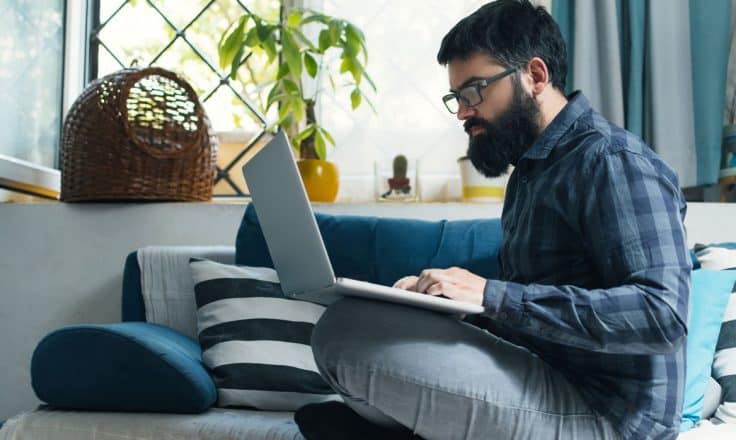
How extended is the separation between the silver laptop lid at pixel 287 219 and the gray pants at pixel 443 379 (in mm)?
83

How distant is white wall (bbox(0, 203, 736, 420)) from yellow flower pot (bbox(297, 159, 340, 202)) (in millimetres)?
96

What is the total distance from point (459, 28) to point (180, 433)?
875mm

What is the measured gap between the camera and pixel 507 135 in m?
1.35

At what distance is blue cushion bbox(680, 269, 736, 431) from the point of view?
5.09 feet

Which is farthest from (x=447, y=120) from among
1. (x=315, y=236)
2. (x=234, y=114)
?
(x=315, y=236)

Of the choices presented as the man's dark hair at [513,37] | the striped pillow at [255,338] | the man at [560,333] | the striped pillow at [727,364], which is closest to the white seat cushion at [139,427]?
the striped pillow at [255,338]

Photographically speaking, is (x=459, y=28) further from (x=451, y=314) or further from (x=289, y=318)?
(x=289, y=318)

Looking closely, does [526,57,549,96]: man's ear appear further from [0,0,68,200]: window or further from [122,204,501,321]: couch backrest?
[0,0,68,200]: window

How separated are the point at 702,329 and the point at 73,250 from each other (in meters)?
1.64

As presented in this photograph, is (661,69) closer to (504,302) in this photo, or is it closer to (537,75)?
(537,75)

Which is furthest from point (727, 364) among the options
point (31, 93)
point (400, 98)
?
point (31, 93)

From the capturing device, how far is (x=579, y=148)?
1.19 m

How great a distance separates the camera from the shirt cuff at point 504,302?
3.48 feet

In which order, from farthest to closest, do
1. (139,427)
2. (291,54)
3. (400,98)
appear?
(400,98) → (291,54) → (139,427)
